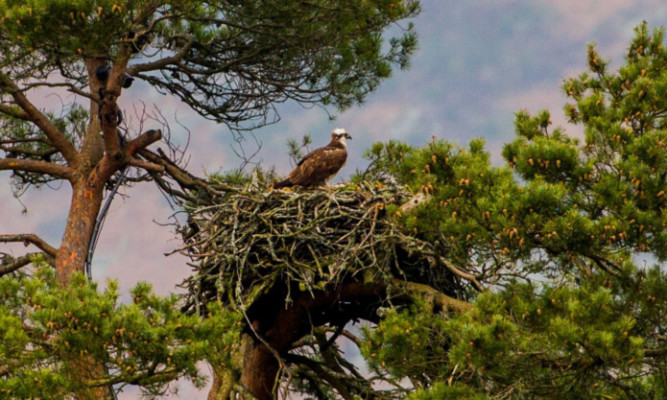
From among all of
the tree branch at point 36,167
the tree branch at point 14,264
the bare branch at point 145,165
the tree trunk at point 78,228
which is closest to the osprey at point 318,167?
the bare branch at point 145,165

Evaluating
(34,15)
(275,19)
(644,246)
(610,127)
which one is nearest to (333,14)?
(275,19)

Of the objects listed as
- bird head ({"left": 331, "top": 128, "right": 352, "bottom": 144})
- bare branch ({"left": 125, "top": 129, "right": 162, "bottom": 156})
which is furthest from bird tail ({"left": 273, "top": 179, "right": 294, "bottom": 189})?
bare branch ({"left": 125, "top": 129, "right": 162, "bottom": 156})

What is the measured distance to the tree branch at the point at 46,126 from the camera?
33.6 ft

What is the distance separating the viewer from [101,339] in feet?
21.3

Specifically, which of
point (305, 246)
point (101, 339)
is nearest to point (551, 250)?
point (305, 246)

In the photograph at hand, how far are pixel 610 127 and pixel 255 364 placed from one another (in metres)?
4.41

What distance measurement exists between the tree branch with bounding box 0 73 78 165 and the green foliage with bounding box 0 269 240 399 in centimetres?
404

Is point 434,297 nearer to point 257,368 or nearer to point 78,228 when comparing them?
point 257,368

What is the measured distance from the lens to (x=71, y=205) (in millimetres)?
10383

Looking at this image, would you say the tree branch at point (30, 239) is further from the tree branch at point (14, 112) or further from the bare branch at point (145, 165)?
the tree branch at point (14, 112)

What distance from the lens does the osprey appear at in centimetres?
920

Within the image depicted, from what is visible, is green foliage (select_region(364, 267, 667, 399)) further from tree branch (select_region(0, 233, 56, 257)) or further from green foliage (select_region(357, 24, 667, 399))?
tree branch (select_region(0, 233, 56, 257))

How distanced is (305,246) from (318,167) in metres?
1.32

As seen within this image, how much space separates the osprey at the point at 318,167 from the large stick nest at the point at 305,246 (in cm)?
40
